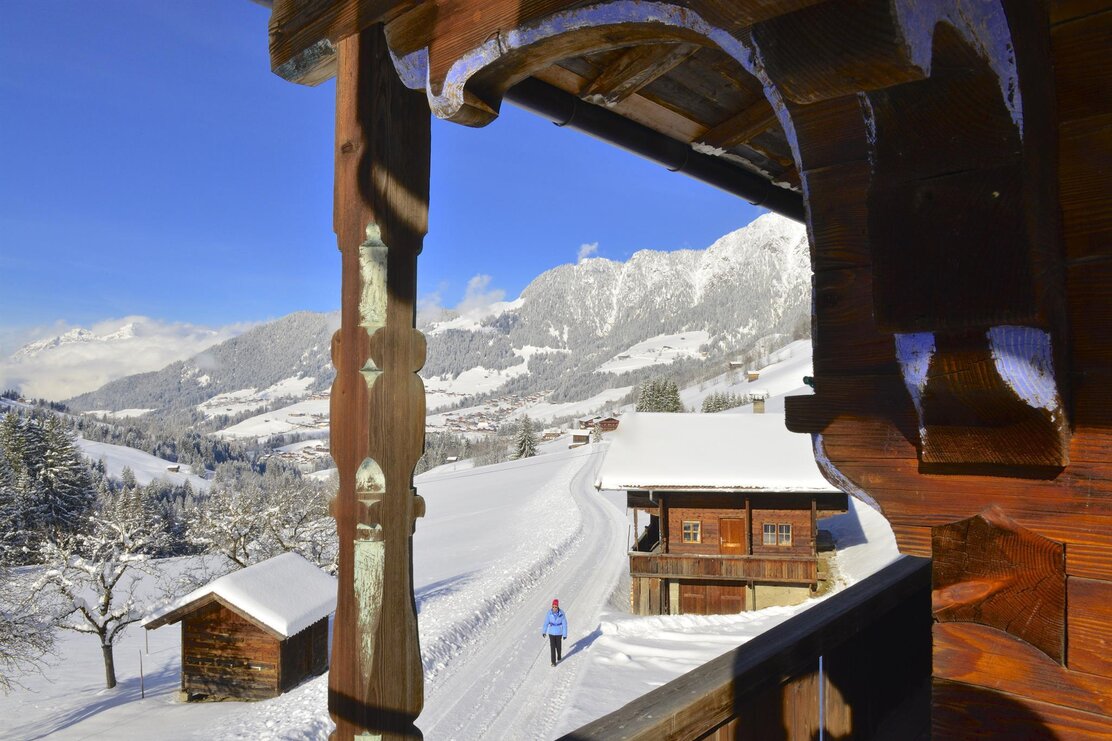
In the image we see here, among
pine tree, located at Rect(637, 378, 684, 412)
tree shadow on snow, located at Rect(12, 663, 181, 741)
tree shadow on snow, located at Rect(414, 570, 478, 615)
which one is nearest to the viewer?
tree shadow on snow, located at Rect(12, 663, 181, 741)

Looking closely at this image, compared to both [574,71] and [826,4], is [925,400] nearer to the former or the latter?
[826,4]

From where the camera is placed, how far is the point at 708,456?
18.2 m

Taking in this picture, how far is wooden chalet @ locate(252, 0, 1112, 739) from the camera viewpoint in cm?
89

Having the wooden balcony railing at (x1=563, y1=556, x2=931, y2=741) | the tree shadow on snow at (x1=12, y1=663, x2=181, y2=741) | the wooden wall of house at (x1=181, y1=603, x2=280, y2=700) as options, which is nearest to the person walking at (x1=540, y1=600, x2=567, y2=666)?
the wooden wall of house at (x1=181, y1=603, x2=280, y2=700)

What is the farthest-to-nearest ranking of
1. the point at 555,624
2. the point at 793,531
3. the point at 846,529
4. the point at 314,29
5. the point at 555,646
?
the point at 846,529
the point at 793,531
the point at 555,646
the point at 555,624
the point at 314,29

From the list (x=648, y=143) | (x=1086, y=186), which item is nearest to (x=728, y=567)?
(x=648, y=143)

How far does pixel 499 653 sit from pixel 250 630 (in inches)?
252

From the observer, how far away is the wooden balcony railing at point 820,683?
1758 millimetres

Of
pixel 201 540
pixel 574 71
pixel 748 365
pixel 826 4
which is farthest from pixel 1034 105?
pixel 748 365

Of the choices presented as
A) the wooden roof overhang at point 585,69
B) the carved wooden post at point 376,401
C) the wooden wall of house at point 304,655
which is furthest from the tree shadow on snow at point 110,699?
the wooden roof overhang at point 585,69

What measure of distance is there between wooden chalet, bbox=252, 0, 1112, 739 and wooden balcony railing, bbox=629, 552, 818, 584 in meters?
16.1

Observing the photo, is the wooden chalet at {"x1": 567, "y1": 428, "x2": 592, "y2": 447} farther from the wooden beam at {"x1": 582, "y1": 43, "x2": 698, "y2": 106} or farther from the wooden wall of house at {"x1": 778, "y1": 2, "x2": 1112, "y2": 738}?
the wooden wall of house at {"x1": 778, "y1": 2, "x2": 1112, "y2": 738}

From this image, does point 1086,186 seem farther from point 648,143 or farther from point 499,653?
point 499,653

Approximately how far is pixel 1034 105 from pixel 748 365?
128 metres
